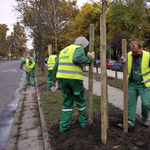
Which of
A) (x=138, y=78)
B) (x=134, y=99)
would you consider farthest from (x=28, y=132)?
(x=138, y=78)

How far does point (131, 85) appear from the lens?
3850 millimetres

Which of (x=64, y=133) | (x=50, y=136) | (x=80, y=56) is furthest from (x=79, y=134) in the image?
(x=80, y=56)

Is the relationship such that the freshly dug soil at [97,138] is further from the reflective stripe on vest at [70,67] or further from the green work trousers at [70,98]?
the reflective stripe on vest at [70,67]

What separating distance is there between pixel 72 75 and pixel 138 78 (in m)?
1.32

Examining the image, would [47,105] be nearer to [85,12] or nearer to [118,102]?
[118,102]

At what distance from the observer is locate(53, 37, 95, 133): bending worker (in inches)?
134

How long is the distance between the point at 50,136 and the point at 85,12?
28799mm

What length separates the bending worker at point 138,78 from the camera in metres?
3.60

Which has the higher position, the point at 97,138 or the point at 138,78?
the point at 138,78

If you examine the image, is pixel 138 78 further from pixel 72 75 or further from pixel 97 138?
pixel 97 138

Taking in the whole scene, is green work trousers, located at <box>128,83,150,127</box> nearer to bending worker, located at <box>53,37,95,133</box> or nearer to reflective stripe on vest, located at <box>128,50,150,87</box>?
reflective stripe on vest, located at <box>128,50,150,87</box>

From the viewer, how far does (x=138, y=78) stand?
370 cm

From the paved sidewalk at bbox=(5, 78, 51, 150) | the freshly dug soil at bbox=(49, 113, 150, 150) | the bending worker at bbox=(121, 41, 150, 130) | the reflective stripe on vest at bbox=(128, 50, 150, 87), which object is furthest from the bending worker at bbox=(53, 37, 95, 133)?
the reflective stripe on vest at bbox=(128, 50, 150, 87)

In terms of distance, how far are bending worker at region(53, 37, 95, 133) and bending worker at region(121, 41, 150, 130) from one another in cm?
85
